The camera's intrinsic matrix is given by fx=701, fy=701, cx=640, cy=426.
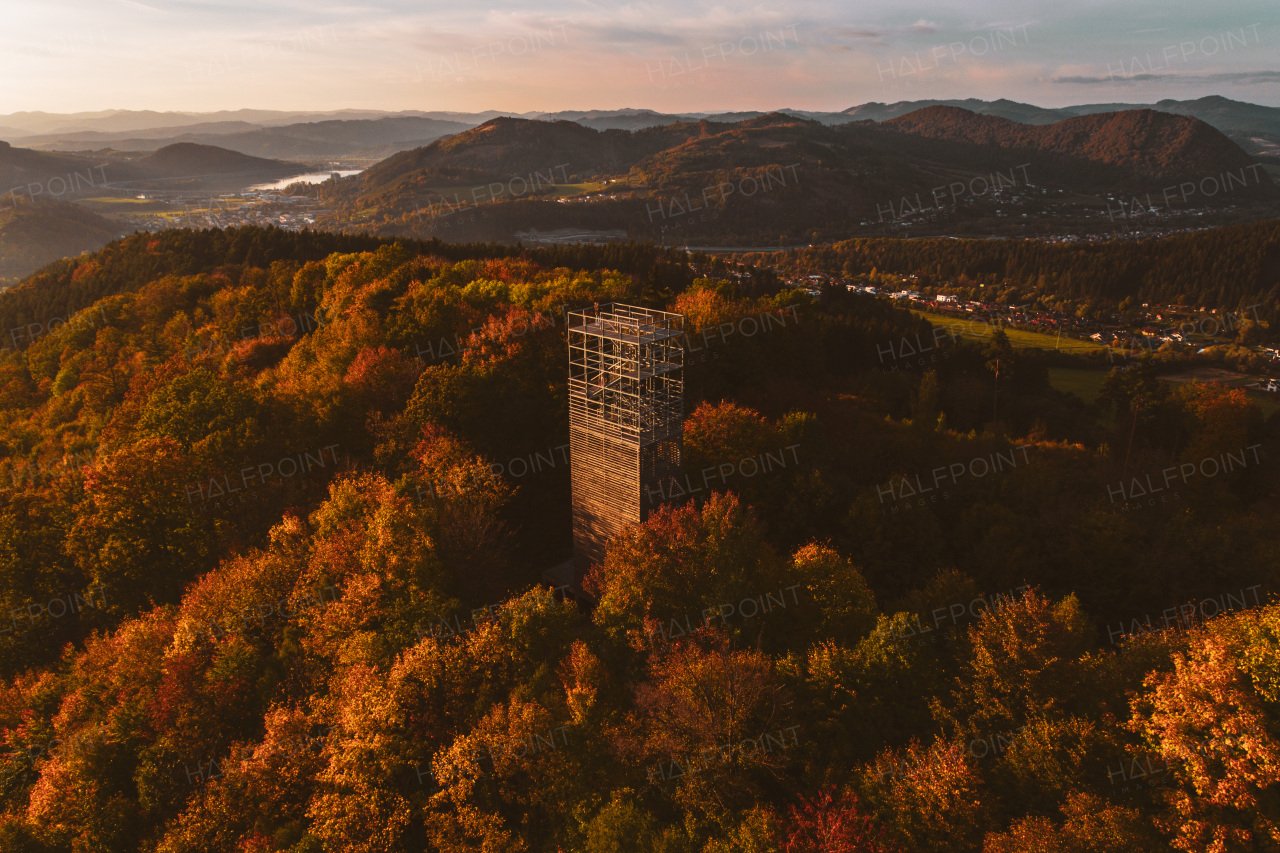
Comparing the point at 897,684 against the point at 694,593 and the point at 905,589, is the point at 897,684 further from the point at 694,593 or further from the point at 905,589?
the point at 905,589

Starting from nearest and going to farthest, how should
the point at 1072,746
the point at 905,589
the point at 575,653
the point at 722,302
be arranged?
the point at 1072,746 < the point at 575,653 < the point at 905,589 < the point at 722,302

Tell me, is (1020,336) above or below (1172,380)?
above

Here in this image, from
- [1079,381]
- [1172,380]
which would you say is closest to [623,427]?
[1079,381]

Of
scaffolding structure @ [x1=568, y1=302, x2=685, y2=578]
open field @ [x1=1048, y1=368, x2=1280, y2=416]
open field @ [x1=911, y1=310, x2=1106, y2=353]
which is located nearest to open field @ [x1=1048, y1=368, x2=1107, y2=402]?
open field @ [x1=1048, y1=368, x2=1280, y2=416]

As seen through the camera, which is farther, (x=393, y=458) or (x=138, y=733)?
(x=393, y=458)

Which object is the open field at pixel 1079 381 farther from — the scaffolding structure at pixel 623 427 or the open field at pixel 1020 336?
the scaffolding structure at pixel 623 427

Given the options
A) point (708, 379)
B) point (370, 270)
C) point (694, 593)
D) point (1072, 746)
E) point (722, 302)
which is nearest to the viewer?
point (1072, 746)

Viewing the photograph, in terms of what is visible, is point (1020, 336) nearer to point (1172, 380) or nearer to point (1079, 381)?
point (1172, 380)

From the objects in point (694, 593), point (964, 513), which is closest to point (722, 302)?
point (964, 513)

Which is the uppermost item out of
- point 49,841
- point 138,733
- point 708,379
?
point 708,379
